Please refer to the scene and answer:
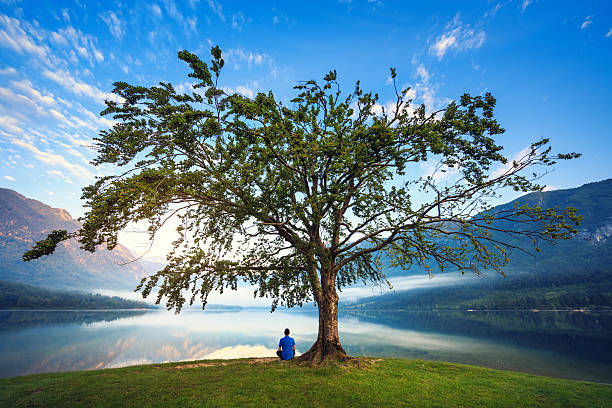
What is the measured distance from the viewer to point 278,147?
48.3ft

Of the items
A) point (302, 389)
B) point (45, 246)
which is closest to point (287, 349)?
point (302, 389)

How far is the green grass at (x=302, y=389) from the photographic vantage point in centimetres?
1064

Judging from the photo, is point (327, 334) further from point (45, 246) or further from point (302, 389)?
point (45, 246)

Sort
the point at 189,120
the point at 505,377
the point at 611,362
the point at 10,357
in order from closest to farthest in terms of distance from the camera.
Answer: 1. the point at 189,120
2. the point at 505,377
3. the point at 611,362
4. the point at 10,357

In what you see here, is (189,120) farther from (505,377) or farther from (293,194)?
(505,377)

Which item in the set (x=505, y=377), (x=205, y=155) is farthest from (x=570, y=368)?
(x=205, y=155)

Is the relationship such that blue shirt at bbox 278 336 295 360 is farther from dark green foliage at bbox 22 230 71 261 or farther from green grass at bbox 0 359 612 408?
dark green foliage at bbox 22 230 71 261

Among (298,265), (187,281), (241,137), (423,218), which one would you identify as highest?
(241,137)

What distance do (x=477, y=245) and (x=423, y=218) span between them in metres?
3.17

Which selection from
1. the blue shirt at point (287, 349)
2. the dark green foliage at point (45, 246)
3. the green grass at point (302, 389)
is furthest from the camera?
the blue shirt at point (287, 349)

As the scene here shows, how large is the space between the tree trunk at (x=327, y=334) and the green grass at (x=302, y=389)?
124cm

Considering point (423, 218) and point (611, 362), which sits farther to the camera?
point (611, 362)

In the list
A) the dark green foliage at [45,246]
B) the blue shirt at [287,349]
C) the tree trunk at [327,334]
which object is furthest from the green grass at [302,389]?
the dark green foliage at [45,246]

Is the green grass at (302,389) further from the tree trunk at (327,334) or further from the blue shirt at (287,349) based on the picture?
the tree trunk at (327,334)
